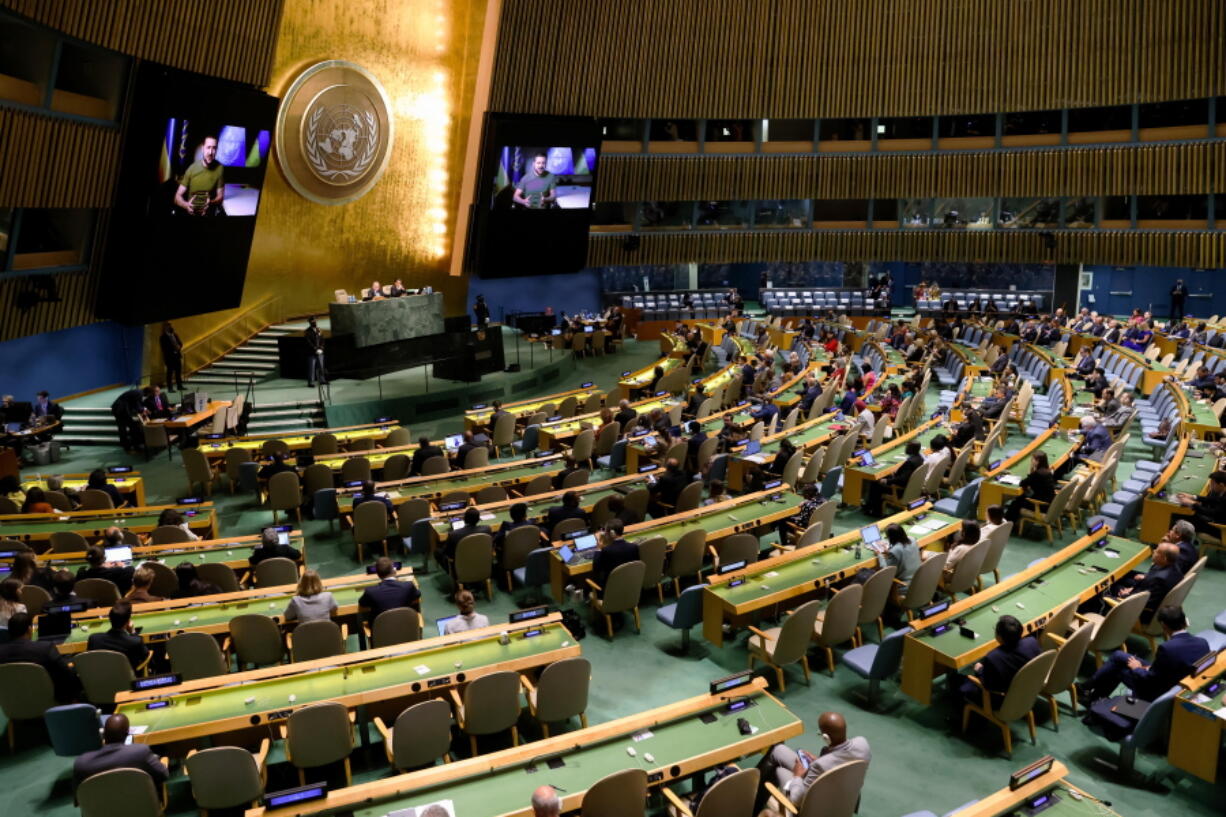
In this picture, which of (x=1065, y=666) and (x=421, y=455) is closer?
(x=1065, y=666)

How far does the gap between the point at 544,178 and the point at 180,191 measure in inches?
400

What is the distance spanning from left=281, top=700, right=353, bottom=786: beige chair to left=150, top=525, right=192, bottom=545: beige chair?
4490mm

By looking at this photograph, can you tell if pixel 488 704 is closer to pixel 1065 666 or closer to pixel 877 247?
pixel 1065 666

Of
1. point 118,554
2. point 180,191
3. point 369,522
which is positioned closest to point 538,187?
point 180,191

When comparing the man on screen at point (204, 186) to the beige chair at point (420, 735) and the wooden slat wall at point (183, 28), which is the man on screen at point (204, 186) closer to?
the wooden slat wall at point (183, 28)

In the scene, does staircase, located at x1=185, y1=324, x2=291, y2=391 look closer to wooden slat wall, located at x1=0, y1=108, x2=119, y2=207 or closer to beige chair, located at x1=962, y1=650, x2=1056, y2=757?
wooden slat wall, located at x1=0, y1=108, x2=119, y2=207

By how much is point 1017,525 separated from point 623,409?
620 cm

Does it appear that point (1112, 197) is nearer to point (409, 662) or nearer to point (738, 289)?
point (738, 289)

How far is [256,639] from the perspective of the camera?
7.32m

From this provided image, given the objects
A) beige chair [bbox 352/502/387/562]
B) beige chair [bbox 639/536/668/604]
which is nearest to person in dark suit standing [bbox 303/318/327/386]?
beige chair [bbox 352/502/387/562]

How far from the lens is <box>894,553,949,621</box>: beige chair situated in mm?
8211

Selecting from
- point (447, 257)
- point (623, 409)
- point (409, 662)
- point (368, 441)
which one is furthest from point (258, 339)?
point (409, 662)

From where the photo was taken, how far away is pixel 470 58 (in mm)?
24531

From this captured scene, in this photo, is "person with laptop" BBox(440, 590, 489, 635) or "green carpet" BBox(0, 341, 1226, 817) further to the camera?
"person with laptop" BBox(440, 590, 489, 635)
